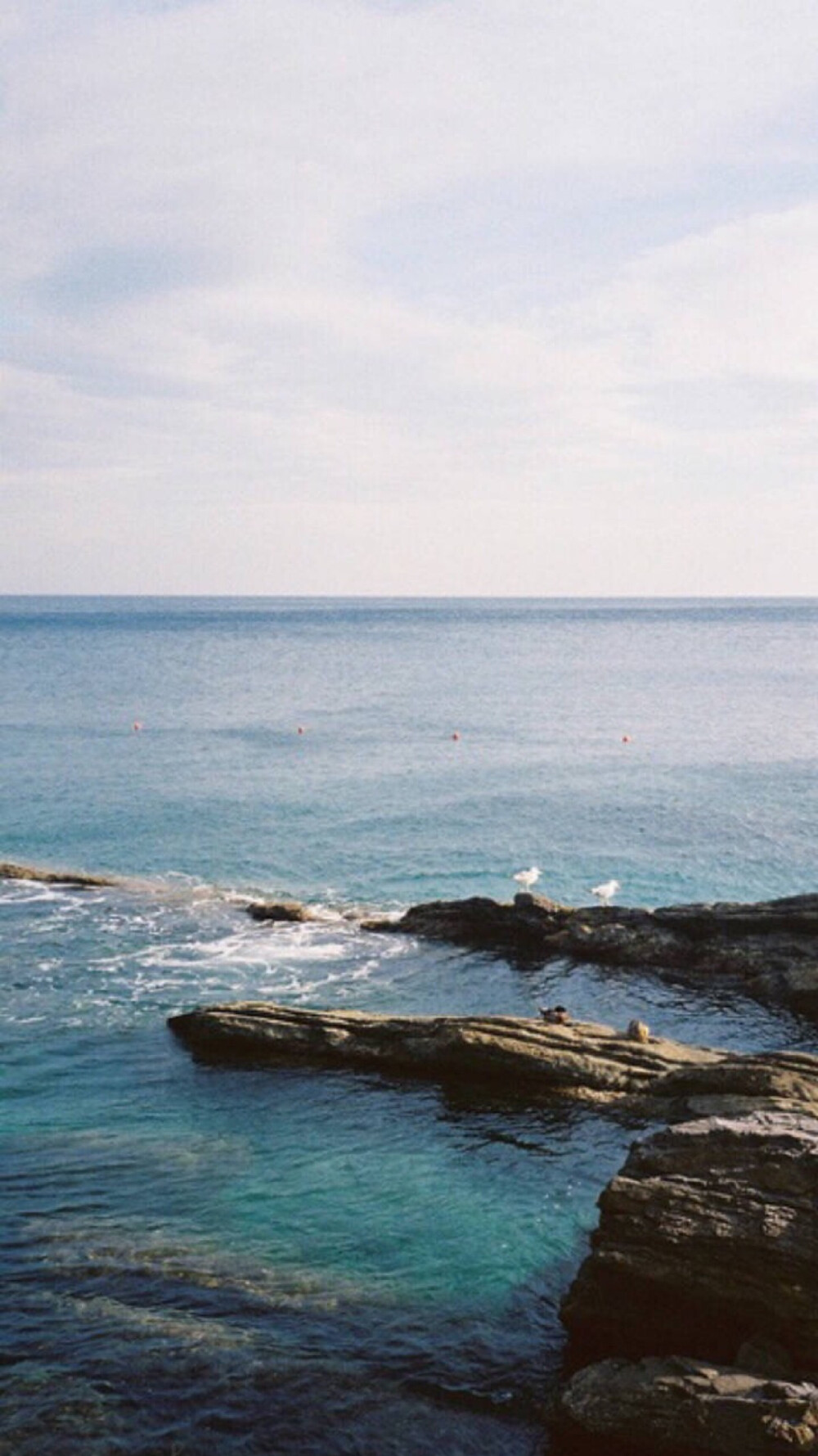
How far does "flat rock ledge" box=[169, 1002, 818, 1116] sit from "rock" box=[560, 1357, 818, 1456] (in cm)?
1031

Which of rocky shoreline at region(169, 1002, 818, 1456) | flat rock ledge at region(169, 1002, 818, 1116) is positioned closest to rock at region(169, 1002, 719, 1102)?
flat rock ledge at region(169, 1002, 818, 1116)

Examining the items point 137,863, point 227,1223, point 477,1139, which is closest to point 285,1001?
point 477,1139

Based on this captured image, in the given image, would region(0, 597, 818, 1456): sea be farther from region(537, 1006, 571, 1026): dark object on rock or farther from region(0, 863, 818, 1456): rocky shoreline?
region(537, 1006, 571, 1026): dark object on rock

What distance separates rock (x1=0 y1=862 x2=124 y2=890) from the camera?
192 feet

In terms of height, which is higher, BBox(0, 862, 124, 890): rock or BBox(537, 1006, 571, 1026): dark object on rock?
BBox(537, 1006, 571, 1026): dark object on rock

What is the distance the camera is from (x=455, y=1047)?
3481cm

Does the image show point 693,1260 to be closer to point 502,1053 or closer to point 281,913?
point 502,1053

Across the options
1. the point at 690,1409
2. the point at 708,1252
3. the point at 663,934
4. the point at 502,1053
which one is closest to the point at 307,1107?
the point at 502,1053

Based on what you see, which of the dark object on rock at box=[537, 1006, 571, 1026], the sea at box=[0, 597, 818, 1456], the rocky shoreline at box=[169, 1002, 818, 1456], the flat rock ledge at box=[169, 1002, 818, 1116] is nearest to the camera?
the rocky shoreline at box=[169, 1002, 818, 1456]

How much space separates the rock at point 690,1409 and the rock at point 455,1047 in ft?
42.9

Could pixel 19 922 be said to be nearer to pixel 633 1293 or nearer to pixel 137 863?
pixel 137 863

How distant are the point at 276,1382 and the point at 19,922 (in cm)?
3422

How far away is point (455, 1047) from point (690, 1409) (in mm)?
16375

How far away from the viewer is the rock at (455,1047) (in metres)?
33.9
